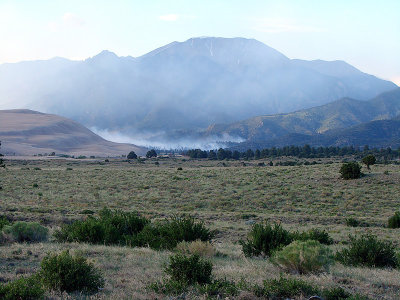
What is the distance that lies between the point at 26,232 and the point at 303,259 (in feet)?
30.1

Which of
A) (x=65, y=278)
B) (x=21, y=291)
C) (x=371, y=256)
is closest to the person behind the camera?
(x=21, y=291)

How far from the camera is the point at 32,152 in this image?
558 ft

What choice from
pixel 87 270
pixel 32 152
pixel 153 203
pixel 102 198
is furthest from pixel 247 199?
pixel 32 152

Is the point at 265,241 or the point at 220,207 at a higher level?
the point at 265,241

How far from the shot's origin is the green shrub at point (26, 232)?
13.6m

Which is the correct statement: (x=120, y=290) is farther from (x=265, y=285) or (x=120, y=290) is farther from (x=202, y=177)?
Answer: (x=202, y=177)

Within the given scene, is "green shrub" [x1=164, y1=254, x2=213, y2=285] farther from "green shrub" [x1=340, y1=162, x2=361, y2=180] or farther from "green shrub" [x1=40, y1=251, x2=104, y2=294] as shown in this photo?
"green shrub" [x1=340, y1=162, x2=361, y2=180]

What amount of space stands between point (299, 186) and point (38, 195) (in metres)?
23.9

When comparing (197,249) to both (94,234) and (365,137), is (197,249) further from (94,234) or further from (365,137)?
(365,137)

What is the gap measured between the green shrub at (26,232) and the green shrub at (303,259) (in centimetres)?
853

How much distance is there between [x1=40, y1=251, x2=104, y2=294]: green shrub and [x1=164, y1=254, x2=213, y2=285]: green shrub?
1.31 metres

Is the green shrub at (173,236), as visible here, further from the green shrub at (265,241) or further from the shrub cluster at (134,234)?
the green shrub at (265,241)

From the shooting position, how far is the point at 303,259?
8797 millimetres

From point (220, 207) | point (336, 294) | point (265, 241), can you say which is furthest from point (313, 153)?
point (336, 294)
